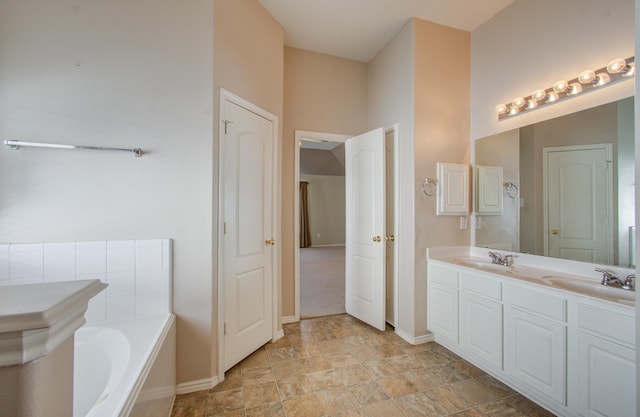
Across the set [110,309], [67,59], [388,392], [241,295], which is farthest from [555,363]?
[67,59]

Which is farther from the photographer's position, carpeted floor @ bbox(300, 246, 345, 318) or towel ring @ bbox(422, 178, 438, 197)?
carpeted floor @ bbox(300, 246, 345, 318)

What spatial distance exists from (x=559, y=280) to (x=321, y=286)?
3152 mm

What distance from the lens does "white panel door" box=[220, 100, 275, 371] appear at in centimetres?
204

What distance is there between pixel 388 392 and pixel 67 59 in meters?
3.07

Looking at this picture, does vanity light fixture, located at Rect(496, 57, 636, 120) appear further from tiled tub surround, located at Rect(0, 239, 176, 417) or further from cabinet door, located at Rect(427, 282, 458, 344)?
tiled tub surround, located at Rect(0, 239, 176, 417)

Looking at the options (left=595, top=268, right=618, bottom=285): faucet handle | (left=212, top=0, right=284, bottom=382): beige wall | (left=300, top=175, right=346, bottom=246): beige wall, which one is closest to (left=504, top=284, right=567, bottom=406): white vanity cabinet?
(left=595, top=268, right=618, bottom=285): faucet handle

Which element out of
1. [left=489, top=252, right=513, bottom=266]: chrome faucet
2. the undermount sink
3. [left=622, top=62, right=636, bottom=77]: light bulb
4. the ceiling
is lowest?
the undermount sink

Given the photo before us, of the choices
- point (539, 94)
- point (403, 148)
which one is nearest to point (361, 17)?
point (403, 148)

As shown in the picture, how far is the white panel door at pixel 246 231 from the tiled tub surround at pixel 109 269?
0.43 m

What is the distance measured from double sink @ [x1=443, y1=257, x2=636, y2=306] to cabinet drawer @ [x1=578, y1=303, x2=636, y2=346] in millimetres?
74

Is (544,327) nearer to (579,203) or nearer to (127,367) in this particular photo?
(579,203)

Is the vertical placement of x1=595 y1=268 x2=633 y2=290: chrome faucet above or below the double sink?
above

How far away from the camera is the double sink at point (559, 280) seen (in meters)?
1.47

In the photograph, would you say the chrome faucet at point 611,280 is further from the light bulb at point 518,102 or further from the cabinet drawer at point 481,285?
the light bulb at point 518,102
